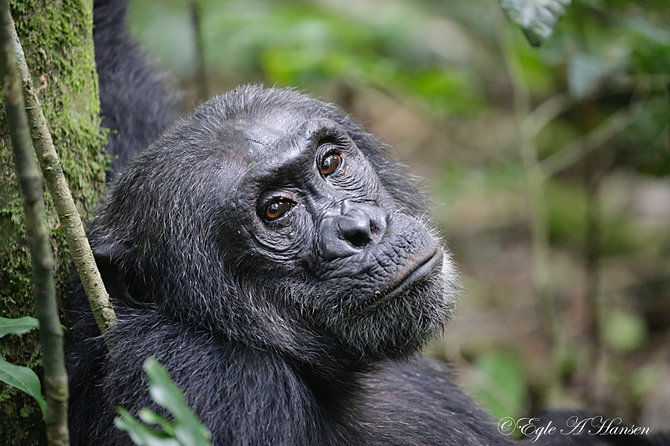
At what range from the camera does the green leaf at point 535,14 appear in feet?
11.4

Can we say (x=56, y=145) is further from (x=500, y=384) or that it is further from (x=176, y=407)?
(x=500, y=384)

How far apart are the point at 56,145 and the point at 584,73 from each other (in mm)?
3754

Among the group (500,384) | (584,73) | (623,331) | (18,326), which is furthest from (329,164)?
(623,331)

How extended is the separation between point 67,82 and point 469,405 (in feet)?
8.81

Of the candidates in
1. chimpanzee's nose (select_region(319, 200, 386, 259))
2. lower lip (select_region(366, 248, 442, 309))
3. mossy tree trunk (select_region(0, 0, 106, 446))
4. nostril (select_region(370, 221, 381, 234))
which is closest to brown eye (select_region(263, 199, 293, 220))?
chimpanzee's nose (select_region(319, 200, 386, 259))

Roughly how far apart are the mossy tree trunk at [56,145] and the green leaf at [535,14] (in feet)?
6.62

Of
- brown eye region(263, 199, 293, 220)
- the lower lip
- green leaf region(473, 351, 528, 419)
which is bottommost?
green leaf region(473, 351, 528, 419)

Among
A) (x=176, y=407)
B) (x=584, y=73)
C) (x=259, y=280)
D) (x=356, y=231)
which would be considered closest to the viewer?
(x=176, y=407)

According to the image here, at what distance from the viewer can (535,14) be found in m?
3.55

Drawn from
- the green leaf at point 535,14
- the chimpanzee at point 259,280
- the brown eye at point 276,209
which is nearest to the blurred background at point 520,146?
the chimpanzee at point 259,280

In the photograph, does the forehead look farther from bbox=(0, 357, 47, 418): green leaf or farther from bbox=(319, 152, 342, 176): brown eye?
bbox=(0, 357, 47, 418): green leaf

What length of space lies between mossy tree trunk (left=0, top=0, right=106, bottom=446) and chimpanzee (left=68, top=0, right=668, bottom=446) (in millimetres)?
182

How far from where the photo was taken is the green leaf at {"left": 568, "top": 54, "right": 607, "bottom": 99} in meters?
5.26

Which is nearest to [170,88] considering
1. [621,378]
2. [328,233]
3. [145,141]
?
[145,141]
